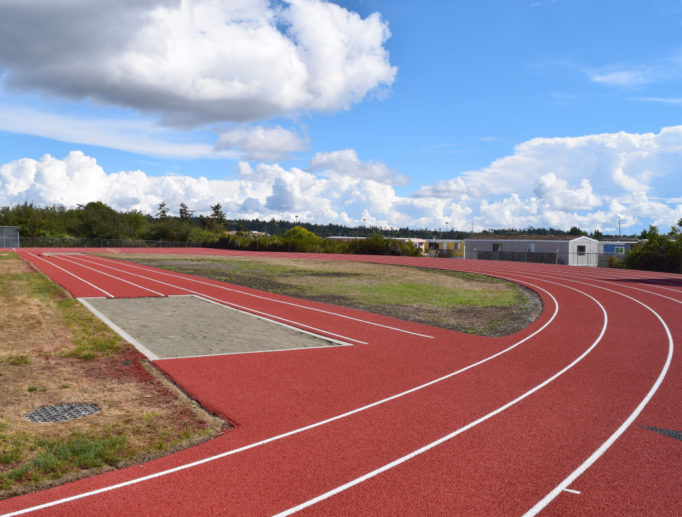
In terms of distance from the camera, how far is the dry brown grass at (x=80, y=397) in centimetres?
614

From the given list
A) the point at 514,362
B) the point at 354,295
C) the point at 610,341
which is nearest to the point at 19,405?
the point at 514,362

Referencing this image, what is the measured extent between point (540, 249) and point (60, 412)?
61.5 metres

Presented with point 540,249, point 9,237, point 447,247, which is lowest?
point 9,237

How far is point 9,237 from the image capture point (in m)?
63.2

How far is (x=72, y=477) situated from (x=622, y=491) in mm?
6338

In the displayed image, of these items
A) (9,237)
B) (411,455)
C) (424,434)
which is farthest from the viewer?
(9,237)

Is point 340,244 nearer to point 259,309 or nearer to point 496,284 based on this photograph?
point 496,284

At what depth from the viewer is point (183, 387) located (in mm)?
9023

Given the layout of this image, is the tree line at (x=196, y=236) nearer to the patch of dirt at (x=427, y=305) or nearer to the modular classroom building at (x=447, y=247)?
the modular classroom building at (x=447, y=247)

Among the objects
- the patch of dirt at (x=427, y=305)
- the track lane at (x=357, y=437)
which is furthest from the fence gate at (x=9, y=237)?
the track lane at (x=357, y=437)

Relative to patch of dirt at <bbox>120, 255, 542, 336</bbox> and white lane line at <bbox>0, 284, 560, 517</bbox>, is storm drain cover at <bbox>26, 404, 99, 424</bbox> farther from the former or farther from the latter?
patch of dirt at <bbox>120, 255, 542, 336</bbox>

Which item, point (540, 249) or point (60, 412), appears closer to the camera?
point (60, 412)

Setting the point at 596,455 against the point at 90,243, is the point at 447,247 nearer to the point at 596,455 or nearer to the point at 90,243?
the point at 90,243

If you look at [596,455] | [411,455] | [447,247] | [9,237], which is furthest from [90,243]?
[596,455]
